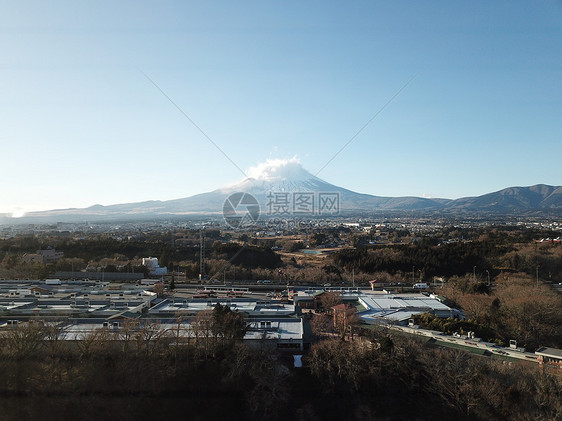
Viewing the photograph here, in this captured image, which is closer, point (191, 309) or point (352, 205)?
point (191, 309)

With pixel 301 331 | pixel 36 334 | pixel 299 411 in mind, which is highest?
pixel 36 334

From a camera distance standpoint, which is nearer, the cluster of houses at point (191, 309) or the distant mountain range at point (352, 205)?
the cluster of houses at point (191, 309)

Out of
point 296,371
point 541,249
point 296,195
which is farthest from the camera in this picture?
point 296,195

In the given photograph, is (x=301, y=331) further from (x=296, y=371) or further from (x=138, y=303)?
(x=138, y=303)

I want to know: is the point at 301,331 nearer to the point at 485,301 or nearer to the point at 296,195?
the point at 485,301

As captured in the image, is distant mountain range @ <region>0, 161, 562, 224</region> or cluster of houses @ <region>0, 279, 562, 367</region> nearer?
cluster of houses @ <region>0, 279, 562, 367</region>

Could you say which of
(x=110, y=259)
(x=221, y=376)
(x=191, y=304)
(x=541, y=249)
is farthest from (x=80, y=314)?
(x=541, y=249)

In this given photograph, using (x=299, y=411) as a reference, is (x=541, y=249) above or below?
above

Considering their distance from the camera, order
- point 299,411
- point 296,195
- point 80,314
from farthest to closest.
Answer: point 296,195 → point 80,314 → point 299,411

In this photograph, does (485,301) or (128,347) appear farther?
(485,301)
